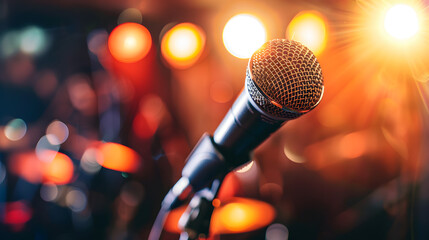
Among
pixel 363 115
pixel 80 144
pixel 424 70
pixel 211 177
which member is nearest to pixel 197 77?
pixel 80 144

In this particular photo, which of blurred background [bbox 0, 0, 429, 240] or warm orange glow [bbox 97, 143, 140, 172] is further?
warm orange glow [bbox 97, 143, 140, 172]

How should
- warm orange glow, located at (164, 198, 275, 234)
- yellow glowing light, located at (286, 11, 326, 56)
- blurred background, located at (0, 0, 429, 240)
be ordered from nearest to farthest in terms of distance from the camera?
warm orange glow, located at (164, 198, 275, 234) < blurred background, located at (0, 0, 429, 240) < yellow glowing light, located at (286, 11, 326, 56)

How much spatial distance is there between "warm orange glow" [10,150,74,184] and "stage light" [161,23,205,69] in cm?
152

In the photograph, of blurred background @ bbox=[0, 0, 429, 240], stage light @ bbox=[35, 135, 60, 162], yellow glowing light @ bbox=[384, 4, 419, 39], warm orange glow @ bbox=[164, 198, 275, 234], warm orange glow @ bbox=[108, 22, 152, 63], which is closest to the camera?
yellow glowing light @ bbox=[384, 4, 419, 39]

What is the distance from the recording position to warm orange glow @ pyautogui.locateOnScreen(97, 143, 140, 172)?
9.18 feet

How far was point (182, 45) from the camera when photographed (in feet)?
10.7

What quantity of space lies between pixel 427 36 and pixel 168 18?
2395 mm

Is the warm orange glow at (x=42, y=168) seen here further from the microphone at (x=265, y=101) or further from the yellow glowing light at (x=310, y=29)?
the microphone at (x=265, y=101)

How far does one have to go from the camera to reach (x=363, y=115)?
274cm

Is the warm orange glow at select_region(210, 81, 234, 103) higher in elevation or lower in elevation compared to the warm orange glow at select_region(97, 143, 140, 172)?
higher

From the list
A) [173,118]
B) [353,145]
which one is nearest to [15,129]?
[173,118]

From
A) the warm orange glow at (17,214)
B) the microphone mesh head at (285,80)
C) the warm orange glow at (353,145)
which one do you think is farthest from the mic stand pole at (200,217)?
the warm orange glow at (17,214)

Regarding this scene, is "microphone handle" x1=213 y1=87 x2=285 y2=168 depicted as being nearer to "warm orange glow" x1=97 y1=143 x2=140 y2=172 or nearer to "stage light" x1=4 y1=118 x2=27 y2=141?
"warm orange glow" x1=97 y1=143 x2=140 y2=172

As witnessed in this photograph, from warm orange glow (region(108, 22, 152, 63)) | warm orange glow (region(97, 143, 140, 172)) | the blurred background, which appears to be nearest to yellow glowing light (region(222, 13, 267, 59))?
the blurred background
